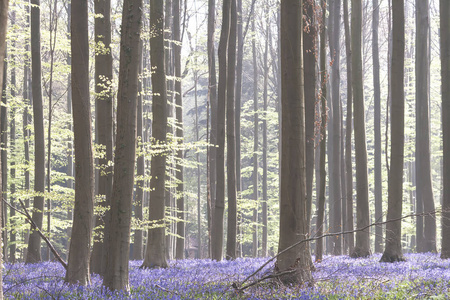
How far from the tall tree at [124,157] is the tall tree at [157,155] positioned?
3.94m

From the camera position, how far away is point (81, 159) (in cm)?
790

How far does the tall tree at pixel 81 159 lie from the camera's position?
7816mm

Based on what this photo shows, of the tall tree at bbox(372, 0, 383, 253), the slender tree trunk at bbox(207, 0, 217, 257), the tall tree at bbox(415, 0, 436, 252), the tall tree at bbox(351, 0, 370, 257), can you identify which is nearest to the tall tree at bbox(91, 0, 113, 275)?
the slender tree trunk at bbox(207, 0, 217, 257)

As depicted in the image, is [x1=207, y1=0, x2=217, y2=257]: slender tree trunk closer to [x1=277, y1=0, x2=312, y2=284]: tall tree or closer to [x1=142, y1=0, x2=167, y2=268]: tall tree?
[x1=142, y1=0, x2=167, y2=268]: tall tree

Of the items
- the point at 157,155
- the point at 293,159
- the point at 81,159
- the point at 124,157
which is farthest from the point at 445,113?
the point at 81,159

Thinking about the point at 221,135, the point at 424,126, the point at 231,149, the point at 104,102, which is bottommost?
the point at 231,149

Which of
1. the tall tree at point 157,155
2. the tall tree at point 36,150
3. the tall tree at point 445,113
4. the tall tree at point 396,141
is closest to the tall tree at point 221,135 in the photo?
the tall tree at point 157,155

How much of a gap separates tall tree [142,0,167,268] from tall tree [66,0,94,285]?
9.70 feet

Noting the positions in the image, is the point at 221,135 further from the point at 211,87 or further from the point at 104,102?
the point at 211,87

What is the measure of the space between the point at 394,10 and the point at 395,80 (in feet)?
6.28

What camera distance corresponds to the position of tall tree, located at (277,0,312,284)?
7285mm

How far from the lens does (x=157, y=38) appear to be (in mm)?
11227

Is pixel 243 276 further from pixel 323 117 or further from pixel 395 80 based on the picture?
pixel 395 80

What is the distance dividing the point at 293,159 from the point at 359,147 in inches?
327
